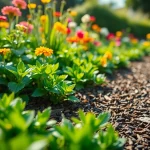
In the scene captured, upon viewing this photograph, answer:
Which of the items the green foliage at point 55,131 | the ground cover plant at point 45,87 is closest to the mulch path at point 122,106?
the ground cover plant at point 45,87

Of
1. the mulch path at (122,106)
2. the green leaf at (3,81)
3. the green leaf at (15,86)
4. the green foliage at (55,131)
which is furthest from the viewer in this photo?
the green leaf at (3,81)

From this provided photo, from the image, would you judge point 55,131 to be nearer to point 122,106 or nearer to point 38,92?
point 38,92

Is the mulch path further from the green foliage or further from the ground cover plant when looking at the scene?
the green foliage

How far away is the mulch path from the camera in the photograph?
7.43 ft

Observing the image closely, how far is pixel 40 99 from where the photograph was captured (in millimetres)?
2812

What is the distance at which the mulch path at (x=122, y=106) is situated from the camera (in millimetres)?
2266

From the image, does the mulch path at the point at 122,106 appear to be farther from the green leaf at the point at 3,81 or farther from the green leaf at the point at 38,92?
the green leaf at the point at 3,81

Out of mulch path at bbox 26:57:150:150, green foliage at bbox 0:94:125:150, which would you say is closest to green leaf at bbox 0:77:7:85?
mulch path at bbox 26:57:150:150

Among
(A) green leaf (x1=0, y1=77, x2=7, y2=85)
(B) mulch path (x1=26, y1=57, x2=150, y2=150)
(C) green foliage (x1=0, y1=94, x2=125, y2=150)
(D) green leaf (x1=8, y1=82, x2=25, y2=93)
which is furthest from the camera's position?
(A) green leaf (x1=0, y1=77, x2=7, y2=85)

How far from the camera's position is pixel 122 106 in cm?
287

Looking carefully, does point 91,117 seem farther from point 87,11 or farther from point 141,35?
point 141,35

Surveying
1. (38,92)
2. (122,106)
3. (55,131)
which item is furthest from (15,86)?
(122,106)

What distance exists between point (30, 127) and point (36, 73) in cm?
95

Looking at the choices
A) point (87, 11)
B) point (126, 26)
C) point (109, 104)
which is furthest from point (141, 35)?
point (109, 104)
